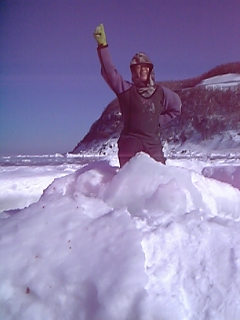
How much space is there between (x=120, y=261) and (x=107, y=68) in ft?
4.74

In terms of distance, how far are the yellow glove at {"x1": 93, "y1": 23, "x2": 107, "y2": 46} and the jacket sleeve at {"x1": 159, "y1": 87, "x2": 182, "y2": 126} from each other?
58 cm

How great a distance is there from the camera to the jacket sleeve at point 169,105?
2555 millimetres

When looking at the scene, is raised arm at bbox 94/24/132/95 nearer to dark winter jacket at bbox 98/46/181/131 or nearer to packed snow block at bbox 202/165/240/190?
dark winter jacket at bbox 98/46/181/131

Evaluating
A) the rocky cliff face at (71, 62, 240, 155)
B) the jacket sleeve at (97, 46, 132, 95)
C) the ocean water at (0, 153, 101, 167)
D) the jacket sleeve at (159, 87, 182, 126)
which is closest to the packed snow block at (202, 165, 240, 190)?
the jacket sleeve at (159, 87, 182, 126)

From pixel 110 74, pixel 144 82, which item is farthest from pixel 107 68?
pixel 144 82

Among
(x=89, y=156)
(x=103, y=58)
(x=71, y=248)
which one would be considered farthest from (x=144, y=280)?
(x=89, y=156)

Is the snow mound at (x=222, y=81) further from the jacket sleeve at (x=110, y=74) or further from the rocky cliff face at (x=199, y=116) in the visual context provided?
the jacket sleeve at (x=110, y=74)

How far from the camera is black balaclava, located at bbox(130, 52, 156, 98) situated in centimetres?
239

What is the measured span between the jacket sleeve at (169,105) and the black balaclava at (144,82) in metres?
0.14

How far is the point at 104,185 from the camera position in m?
2.17

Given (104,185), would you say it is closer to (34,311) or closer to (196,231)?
(196,231)

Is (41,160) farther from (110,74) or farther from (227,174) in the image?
(110,74)

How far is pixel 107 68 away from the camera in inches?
93.7

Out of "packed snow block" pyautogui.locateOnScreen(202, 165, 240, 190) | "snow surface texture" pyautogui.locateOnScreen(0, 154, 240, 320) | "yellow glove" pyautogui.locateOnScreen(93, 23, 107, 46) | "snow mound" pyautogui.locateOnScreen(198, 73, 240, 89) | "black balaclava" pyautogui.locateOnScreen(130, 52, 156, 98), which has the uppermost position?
"yellow glove" pyautogui.locateOnScreen(93, 23, 107, 46)
